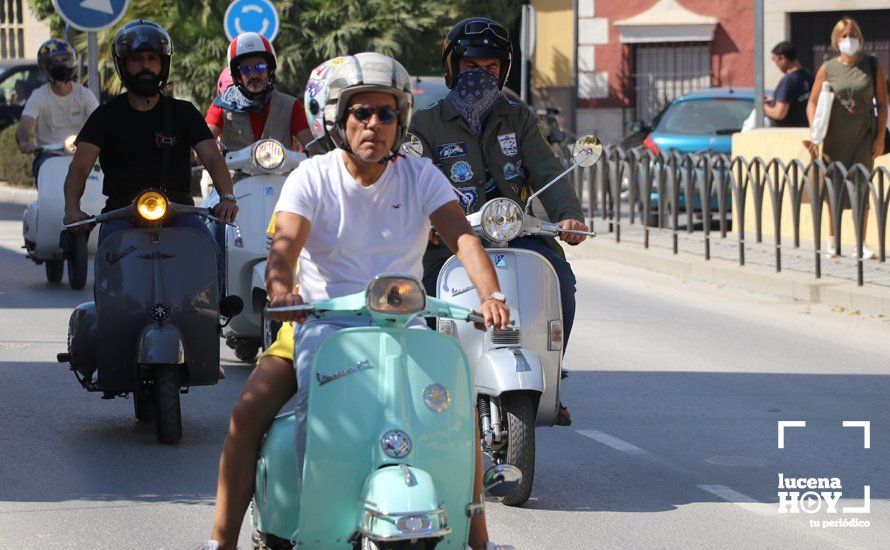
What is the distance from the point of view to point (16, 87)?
90.9ft

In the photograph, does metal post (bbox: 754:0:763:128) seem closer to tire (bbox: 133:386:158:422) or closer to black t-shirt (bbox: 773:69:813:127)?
black t-shirt (bbox: 773:69:813:127)

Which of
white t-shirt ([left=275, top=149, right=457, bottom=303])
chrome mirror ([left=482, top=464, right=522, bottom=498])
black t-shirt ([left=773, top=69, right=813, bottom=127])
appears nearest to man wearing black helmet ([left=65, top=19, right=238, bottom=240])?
white t-shirt ([left=275, top=149, right=457, bottom=303])

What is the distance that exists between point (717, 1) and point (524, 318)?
26323mm

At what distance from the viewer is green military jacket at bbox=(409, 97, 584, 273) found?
734 centimetres

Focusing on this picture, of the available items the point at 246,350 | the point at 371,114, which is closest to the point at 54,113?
the point at 246,350

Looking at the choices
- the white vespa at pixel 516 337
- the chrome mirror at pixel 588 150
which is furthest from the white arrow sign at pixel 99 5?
the chrome mirror at pixel 588 150

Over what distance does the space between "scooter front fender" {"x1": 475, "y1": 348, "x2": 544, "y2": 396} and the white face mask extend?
8854 mm

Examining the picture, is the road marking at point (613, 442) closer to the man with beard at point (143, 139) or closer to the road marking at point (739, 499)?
the road marking at point (739, 499)

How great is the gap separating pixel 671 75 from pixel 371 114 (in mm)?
28153

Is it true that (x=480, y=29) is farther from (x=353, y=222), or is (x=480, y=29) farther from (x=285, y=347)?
(x=285, y=347)

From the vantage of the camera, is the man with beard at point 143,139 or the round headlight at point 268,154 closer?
the man with beard at point 143,139

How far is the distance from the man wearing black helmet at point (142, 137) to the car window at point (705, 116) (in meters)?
13.2

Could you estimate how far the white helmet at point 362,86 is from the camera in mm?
5129

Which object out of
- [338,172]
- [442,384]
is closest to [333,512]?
[442,384]
